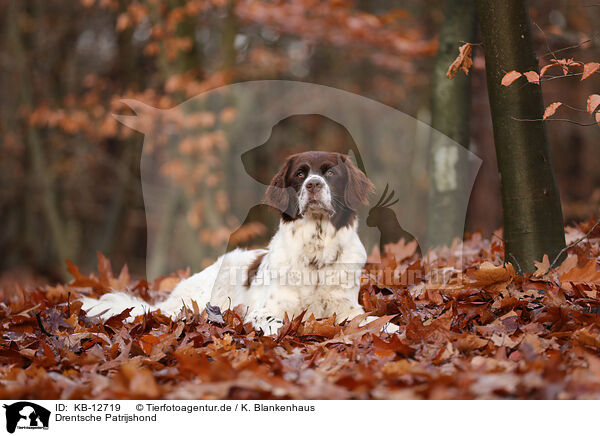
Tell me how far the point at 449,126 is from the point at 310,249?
8.38 ft

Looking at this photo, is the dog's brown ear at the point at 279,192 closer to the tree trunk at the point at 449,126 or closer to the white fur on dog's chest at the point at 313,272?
the white fur on dog's chest at the point at 313,272

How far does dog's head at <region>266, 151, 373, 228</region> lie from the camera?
3.71 metres

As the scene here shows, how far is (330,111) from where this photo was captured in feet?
28.0

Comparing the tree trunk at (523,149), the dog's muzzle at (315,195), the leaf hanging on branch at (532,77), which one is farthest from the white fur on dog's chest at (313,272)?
the leaf hanging on branch at (532,77)

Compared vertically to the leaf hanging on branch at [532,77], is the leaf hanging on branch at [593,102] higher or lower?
lower

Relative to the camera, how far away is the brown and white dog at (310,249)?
369cm

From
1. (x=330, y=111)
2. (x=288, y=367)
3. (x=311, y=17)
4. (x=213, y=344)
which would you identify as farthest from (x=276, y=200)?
(x=311, y=17)

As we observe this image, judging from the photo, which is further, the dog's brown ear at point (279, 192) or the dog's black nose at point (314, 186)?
the dog's brown ear at point (279, 192)

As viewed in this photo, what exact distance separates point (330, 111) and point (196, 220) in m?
3.24

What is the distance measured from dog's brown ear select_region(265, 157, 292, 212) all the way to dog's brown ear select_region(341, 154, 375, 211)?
0.40m

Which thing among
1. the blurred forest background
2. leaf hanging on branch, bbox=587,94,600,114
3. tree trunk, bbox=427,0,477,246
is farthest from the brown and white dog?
the blurred forest background

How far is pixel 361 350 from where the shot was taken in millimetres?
2748

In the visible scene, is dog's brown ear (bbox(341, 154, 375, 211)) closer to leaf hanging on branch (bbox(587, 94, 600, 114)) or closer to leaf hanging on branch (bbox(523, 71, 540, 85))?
leaf hanging on branch (bbox(523, 71, 540, 85))

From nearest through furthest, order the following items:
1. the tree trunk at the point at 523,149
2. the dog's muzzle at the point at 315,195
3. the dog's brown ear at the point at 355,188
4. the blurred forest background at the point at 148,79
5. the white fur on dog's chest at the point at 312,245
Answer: the tree trunk at the point at 523,149
the dog's muzzle at the point at 315,195
the white fur on dog's chest at the point at 312,245
the dog's brown ear at the point at 355,188
the blurred forest background at the point at 148,79
